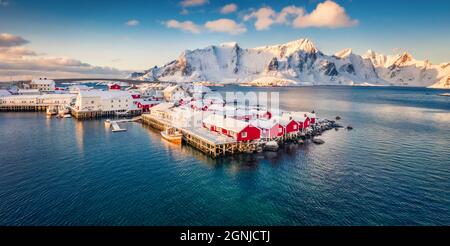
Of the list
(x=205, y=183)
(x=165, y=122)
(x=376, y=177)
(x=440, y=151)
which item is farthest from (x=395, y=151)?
(x=165, y=122)

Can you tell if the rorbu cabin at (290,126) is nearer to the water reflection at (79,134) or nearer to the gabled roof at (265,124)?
the gabled roof at (265,124)

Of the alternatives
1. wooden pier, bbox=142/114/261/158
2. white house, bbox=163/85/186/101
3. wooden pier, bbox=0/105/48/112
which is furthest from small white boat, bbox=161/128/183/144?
wooden pier, bbox=0/105/48/112

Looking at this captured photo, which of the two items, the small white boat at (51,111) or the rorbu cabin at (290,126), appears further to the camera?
the small white boat at (51,111)

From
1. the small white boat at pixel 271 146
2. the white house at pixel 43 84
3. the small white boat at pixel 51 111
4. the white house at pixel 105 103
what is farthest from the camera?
the white house at pixel 43 84

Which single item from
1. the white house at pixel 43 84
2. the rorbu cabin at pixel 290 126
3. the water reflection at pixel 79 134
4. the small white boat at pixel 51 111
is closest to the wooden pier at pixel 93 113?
the small white boat at pixel 51 111

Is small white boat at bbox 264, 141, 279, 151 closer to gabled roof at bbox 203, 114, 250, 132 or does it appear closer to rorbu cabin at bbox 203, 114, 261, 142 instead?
rorbu cabin at bbox 203, 114, 261, 142

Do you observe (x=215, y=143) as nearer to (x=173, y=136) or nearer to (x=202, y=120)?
(x=173, y=136)
